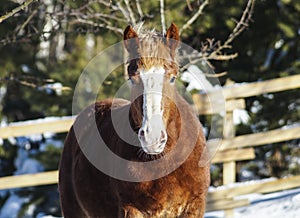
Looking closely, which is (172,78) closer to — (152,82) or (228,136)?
(152,82)

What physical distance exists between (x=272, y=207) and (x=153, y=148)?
3.85 m

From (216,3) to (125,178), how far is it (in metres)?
5.55

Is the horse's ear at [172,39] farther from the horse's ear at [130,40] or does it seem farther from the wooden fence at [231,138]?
the wooden fence at [231,138]

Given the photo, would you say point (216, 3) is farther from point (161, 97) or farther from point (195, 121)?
point (161, 97)

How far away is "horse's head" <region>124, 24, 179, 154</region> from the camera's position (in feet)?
11.4

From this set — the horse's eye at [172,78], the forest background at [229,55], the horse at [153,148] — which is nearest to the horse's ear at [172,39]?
the horse at [153,148]

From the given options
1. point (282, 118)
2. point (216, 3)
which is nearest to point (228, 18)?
point (216, 3)

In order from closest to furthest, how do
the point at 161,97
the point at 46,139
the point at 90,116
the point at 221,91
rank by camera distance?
the point at 161,97, the point at 90,116, the point at 221,91, the point at 46,139

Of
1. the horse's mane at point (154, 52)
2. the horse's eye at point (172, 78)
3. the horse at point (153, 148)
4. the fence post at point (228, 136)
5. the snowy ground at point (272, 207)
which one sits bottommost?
the snowy ground at point (272, 207)

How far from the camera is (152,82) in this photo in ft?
12.0

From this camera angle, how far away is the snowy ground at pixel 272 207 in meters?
6.65

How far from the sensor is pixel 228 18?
9.08m

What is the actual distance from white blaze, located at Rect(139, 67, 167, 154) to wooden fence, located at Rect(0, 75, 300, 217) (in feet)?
12.8

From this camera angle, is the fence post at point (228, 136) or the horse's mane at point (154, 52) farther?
the fence post at point (228, 136)
